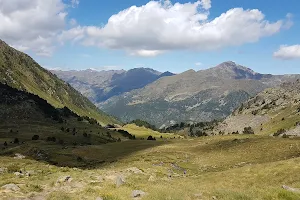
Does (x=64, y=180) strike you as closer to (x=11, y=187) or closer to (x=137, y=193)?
(x=11, y=187)

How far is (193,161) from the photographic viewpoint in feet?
234

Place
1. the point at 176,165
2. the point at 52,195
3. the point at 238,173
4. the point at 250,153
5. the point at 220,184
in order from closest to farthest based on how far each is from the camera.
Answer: the point at 52,195 < the point at 220,184 < the point at 238,173 < the point at 176,165 < the point at 250,153

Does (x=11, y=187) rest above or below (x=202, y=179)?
above

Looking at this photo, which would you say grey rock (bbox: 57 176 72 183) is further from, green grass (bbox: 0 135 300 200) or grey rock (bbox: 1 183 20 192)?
grey rock (bbox: 1 183 20 192)

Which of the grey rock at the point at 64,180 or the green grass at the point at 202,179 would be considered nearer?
the green grass at the point at 202,179

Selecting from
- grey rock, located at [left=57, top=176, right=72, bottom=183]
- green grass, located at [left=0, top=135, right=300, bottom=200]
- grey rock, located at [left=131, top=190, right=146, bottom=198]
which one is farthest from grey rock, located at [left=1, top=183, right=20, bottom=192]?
grey rock, located at [left=131, top=190, right=146, bottom=198]

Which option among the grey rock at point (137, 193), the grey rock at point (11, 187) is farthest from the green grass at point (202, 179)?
the grey rock at point (11, 187)

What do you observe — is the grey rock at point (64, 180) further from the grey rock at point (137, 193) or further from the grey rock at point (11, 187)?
the grey rock at point (137, 193)

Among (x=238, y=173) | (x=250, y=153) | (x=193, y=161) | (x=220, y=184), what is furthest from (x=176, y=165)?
(x=220, y=184)

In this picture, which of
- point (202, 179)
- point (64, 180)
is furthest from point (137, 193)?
point (202, 179)

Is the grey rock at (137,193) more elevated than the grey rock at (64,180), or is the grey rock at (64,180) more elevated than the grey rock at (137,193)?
the grey rock at (137,193)

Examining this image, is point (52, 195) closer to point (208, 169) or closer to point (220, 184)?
point (220, 184)

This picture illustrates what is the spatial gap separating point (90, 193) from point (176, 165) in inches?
1621

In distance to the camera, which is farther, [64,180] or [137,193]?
[64,180]
